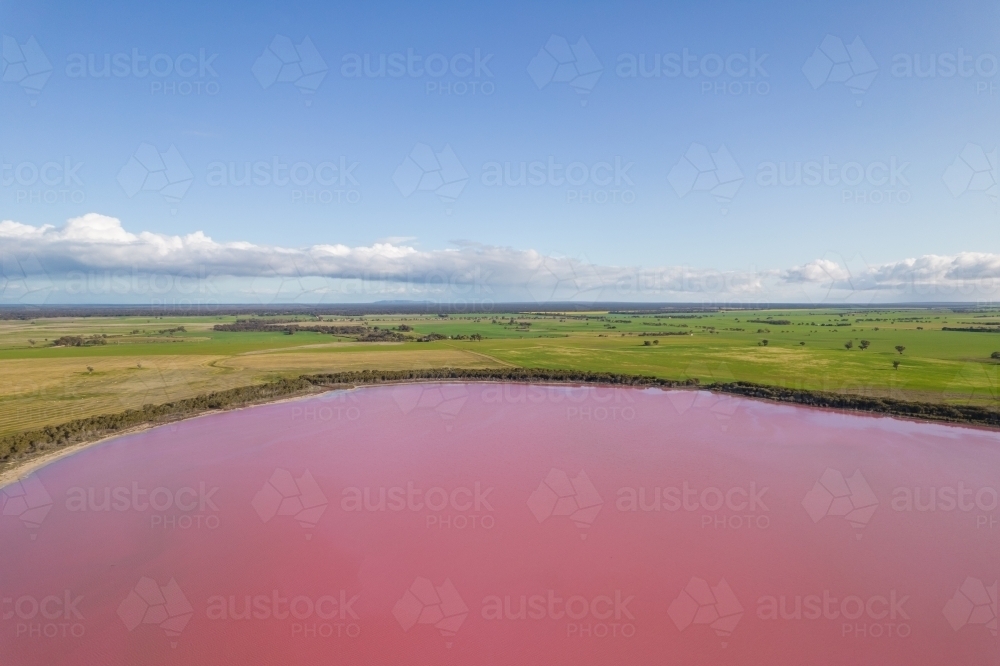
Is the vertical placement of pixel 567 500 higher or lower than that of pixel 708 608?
higher

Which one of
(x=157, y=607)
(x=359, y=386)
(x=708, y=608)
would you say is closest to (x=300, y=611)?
(x=157, y=607)

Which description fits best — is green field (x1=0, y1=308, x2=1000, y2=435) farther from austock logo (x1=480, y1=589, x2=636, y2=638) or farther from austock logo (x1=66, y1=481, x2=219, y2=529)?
austock logo (x1=480, y1=589, x2=636, y2=638)

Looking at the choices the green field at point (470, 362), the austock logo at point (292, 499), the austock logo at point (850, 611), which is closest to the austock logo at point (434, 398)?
the green field at point (470, 362)

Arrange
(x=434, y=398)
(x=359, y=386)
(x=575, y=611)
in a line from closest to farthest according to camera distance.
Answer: (x=575, y=611), (x=434, y=398), (x=359, y=386)

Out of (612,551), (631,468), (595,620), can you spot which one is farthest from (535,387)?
(595,620)

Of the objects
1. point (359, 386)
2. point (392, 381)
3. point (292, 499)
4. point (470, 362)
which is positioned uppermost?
point (470, 362)

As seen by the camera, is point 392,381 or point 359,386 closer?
point 359,386

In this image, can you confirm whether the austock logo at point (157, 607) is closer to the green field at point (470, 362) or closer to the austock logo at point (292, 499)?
the austock logo at point (292, 499)

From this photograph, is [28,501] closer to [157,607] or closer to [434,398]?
[157,607]
